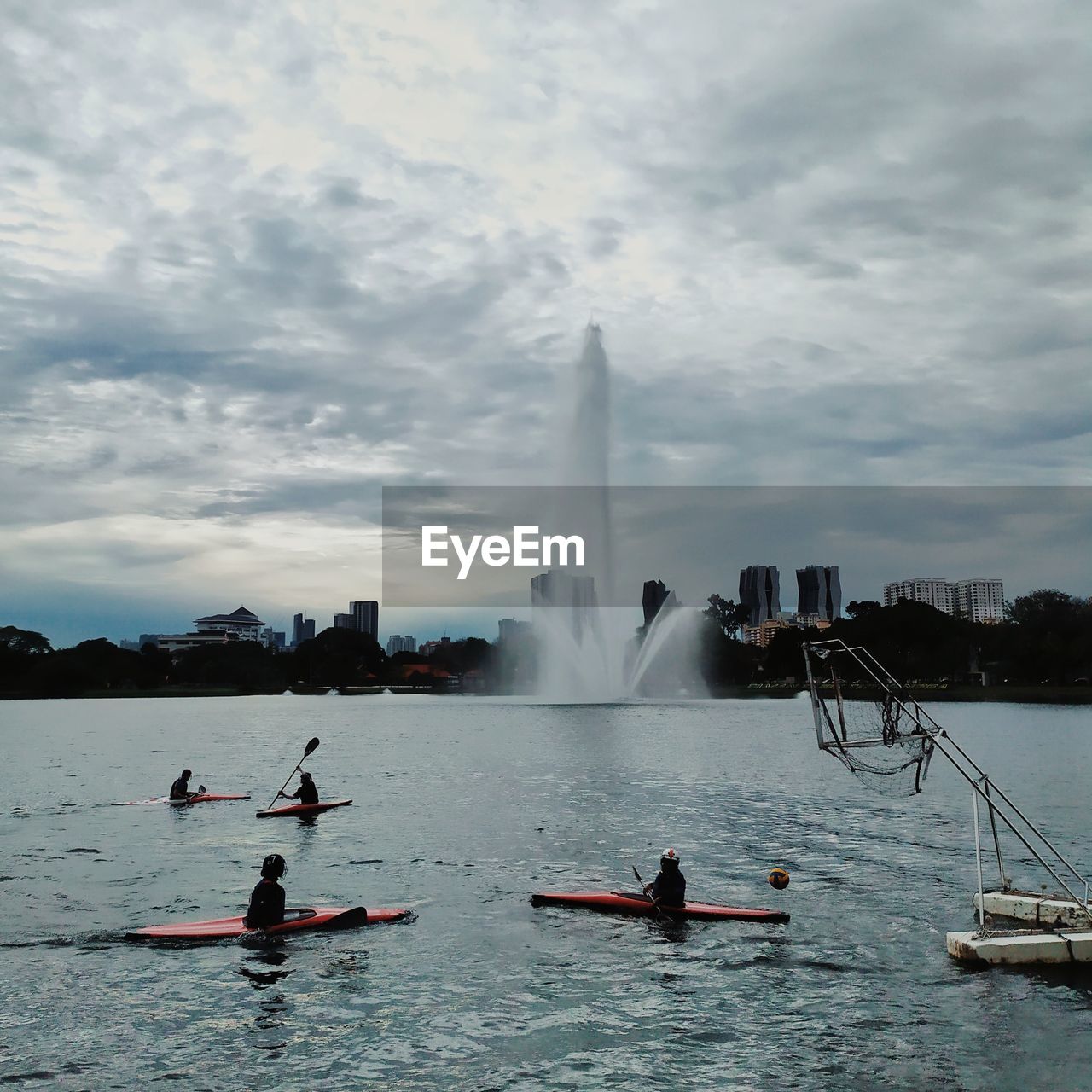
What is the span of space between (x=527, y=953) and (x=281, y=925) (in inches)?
250

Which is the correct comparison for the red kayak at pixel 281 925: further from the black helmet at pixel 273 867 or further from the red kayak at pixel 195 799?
the red kayak at pixel 195 799

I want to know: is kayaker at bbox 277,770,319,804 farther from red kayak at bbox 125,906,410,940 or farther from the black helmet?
the black helmet

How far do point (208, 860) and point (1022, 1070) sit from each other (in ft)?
93.8

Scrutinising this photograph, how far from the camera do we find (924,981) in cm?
2261

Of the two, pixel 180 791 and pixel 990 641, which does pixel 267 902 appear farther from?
pixel 990 641

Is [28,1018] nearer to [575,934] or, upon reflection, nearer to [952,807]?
[575,934]

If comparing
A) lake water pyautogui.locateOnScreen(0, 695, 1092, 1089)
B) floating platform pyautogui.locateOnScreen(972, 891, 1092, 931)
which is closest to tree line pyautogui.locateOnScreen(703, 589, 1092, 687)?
lake water pyautogui.locateOnScreen(0, 695, 1092, 1089)

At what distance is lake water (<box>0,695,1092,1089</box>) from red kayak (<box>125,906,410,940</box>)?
1.20 feet

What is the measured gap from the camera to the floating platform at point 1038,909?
983 inches

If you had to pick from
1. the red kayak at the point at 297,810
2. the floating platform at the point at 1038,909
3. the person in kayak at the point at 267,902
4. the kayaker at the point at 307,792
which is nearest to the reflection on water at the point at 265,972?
the person in kayak at the point at 267,902

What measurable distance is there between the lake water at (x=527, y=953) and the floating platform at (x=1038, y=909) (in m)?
1.21

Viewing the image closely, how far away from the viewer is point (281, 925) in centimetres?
2605

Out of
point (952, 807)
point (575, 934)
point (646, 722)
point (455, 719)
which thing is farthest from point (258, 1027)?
point (455, 719)

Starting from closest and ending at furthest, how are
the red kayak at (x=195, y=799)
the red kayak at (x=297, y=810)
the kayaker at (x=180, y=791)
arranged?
the red kayak at (x=297, y=810) < the kayaker at (x=180, y=791) < the red kayak at (x=195, y=799)
